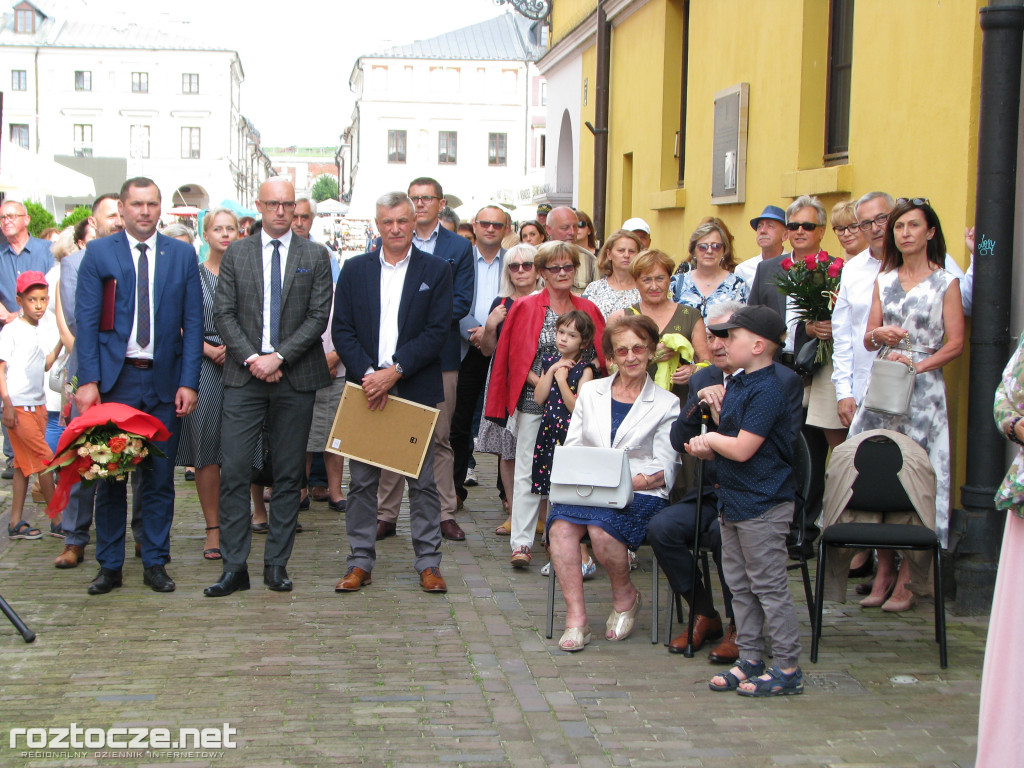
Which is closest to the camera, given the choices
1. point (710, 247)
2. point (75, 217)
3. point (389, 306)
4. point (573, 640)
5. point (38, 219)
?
point (573, 640)

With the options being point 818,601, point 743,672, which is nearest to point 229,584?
point 743,672

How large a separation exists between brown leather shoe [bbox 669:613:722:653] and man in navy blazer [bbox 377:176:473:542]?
2624mm

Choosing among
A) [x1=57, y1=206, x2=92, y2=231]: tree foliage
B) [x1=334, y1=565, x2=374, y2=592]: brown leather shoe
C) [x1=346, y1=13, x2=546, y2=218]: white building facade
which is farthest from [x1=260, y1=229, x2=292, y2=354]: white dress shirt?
[x1=346, y1=13, x2=546, y2=218]: white building facade

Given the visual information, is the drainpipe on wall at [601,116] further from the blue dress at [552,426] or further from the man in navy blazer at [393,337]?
the man in navy blazer at [393,337]

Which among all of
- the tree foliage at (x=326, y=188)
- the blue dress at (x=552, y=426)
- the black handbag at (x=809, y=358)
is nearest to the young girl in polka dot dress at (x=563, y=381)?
the blue dress at (x=552, y=426)

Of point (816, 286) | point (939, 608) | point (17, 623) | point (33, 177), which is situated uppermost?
point (33, 177)

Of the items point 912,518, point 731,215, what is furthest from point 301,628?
point 731,215

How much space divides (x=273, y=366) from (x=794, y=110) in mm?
5338

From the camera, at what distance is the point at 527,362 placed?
Answer: 24.8 ft

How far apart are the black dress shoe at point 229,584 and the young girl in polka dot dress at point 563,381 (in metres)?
1.84

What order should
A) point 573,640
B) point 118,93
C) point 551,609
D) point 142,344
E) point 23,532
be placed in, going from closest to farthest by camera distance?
point 573,640 < point 551,609 < point 142,344 < point 23,532 < point 118,93

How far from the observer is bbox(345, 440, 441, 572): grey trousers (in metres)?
6.98

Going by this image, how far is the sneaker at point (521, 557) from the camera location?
24.4 ft

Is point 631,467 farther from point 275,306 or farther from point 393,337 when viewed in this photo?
point 275,306
